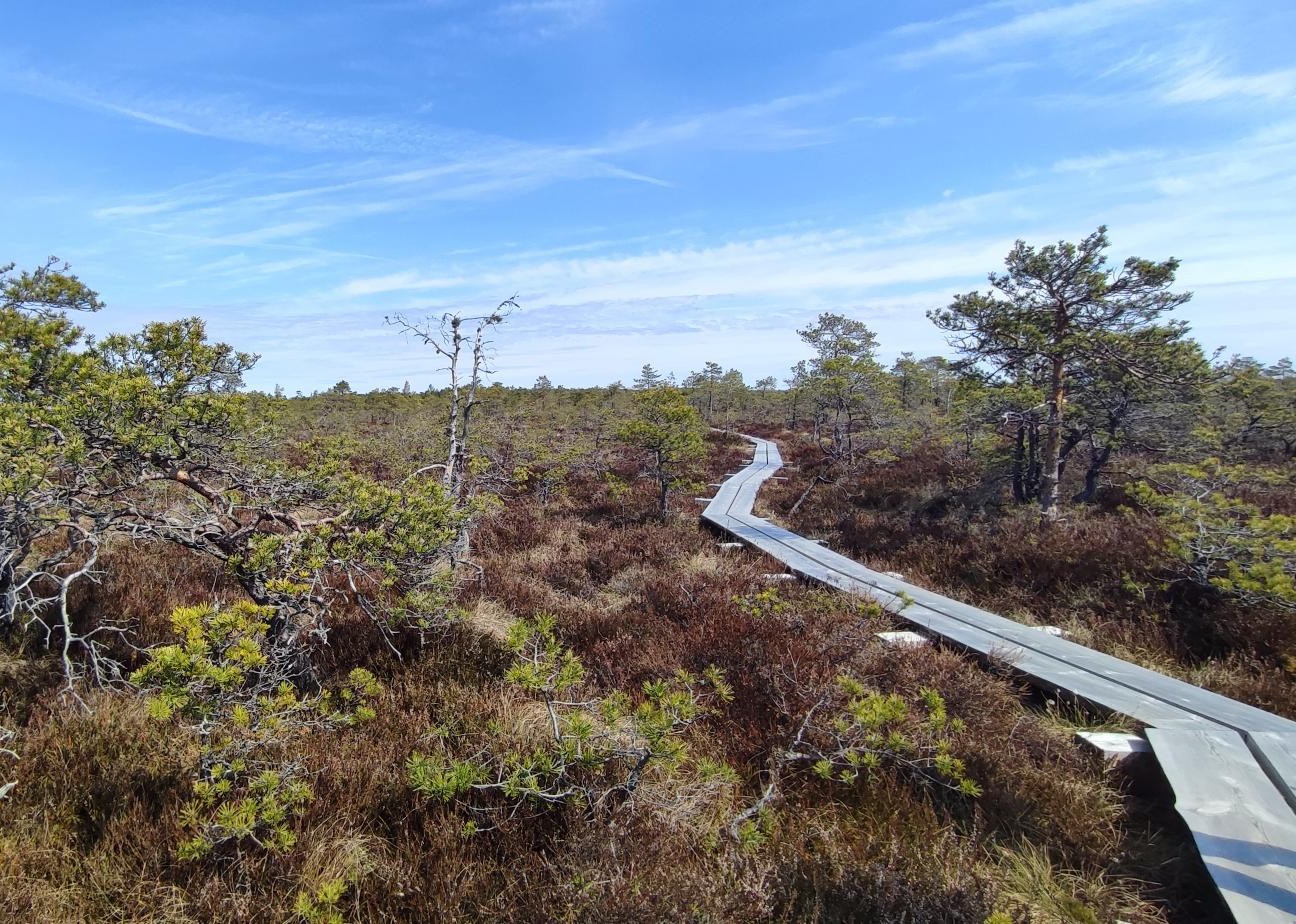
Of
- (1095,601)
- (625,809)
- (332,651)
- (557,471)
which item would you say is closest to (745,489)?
(557,471)

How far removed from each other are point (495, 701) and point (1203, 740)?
4.67 m

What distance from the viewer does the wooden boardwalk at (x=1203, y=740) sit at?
8.06 feet

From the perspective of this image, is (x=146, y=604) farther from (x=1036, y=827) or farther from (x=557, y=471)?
(x=557, y=471)

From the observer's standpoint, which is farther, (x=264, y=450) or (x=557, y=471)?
(x=557, y=471)

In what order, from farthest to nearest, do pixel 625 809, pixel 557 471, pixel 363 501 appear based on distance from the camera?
pixel 557 471 < pixel 363 501 < pixel 625 809

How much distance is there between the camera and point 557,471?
1387 cm

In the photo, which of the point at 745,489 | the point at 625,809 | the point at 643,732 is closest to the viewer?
the point at 643,732

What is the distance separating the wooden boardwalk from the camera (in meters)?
2.46

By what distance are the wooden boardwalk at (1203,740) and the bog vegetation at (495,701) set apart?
246 millimetres

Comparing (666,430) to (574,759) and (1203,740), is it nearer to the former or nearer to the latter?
(1203,740)

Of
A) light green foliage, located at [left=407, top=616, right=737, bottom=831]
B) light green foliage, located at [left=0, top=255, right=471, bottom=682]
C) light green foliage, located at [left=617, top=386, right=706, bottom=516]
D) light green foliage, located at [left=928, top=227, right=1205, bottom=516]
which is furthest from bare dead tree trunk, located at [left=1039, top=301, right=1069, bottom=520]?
light green foliage, located at [left=0, top=255, right=471, bottom=682]

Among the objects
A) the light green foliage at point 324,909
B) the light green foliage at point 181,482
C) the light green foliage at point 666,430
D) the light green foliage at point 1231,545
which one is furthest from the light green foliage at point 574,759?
the light green foliage at point 666,430

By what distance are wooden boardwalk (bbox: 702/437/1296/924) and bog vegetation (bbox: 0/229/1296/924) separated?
0.81 ft

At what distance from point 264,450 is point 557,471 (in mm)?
8726
